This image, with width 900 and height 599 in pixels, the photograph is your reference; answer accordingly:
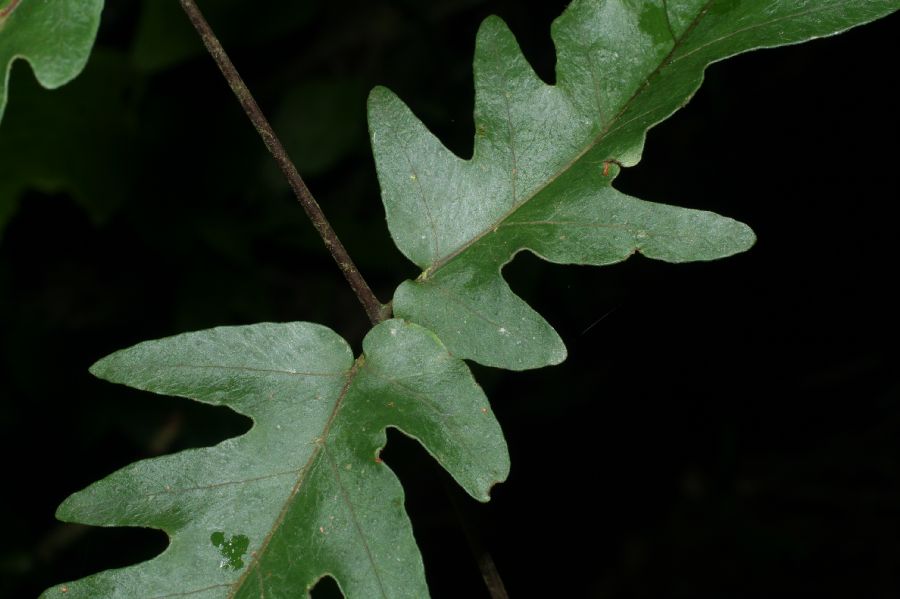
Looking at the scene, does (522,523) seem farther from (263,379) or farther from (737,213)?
(263,379)

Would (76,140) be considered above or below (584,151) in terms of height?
above

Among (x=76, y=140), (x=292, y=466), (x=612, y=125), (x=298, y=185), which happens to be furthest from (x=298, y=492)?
(x=76, y=140)

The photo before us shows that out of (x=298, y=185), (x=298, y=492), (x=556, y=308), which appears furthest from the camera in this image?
(x=556, y=308)

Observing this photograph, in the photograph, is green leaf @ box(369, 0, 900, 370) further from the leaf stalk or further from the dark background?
the dark background

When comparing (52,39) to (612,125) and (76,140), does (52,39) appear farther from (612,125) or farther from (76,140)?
(76,140)

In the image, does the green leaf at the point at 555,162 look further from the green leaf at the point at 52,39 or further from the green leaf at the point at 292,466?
the green leaf at the point at 52,39

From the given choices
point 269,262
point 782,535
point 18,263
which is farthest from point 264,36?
point 782,535
